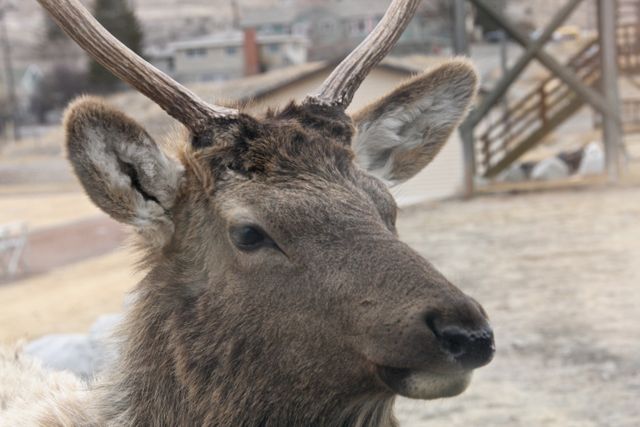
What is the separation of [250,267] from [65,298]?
35.9 feet

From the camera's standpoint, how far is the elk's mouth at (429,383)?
8.50ft

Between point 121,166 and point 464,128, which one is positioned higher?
point 121,166

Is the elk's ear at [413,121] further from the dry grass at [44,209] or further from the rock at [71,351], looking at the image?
the dry grass at [44,209]

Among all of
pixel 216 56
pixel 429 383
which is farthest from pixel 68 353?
pixel 216 56

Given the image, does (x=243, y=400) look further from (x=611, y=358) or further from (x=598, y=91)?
(x=598, y=91)

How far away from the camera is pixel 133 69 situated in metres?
3.17

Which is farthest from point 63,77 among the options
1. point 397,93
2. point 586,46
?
point 397,93

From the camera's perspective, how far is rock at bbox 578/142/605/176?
20.1 metres

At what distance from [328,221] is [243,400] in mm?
671

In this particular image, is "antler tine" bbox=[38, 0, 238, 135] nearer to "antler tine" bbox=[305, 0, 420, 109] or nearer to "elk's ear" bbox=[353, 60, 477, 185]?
"antler tine" bbox=[305, 0, 420, 109]

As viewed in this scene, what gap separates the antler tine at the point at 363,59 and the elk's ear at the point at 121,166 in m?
0.64

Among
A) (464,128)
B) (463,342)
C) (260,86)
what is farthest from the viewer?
(260,86)

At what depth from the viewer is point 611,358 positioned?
22.8 feet

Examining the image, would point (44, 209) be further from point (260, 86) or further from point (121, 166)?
point (121, 166)
